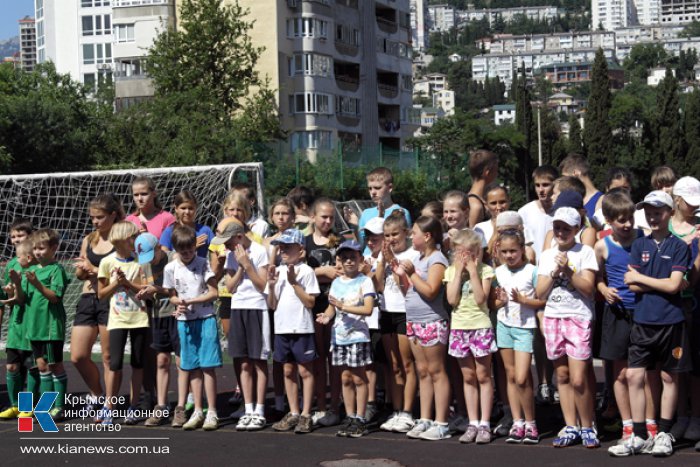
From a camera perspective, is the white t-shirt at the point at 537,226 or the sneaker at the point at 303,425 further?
the white t-shirt at the point at 537,226

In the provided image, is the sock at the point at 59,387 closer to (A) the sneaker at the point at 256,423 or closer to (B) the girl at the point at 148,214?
(B) the girl at the point at 148,214

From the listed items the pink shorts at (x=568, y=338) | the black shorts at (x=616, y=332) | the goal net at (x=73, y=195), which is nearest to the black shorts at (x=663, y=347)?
the black shorts at (x=616, y=332)

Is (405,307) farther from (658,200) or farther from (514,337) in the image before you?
(658,200)

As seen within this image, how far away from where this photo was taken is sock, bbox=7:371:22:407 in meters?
10.0

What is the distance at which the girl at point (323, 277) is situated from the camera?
9.39 metres

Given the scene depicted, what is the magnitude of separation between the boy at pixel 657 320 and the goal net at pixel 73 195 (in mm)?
6813

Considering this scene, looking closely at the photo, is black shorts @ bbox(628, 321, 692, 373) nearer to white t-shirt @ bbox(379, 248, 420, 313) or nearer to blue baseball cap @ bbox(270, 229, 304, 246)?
white t-shirt @ bbox(379, 248, 420, 313)

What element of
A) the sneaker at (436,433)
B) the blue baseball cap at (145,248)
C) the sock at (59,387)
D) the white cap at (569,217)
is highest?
the white cap at (569,217)

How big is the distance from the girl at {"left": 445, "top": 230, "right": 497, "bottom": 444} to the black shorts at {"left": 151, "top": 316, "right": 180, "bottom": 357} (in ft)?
7.97

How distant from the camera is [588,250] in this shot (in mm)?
8164

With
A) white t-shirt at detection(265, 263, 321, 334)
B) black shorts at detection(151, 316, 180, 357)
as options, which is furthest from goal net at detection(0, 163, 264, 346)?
white t-shirt at detection(265, 263, 321, 334)

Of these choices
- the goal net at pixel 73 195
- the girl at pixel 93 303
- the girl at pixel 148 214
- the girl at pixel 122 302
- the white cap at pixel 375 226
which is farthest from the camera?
the goal net at pixel 73 195

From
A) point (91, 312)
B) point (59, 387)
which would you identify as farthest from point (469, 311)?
point (59, 387)

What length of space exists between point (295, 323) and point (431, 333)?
1.17m
